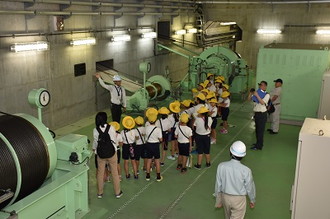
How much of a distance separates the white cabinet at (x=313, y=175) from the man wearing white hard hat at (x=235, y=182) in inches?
32.5

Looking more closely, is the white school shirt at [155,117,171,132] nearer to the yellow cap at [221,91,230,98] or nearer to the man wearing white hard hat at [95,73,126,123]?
the man wearing white hard hat at [95,73,126,123]

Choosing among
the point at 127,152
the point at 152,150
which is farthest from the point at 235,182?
the point at 127,152

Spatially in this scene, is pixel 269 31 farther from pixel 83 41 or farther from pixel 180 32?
pixel 83 41

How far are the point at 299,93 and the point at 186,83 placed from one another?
4.10 m

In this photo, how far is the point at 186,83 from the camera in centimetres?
1335

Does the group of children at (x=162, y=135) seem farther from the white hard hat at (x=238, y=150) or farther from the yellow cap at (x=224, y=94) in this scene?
the white hard hat at (x=238, y=150)

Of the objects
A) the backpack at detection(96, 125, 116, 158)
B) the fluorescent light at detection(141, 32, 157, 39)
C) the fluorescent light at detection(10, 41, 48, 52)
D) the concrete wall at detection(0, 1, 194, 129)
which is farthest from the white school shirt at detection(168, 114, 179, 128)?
the fluorescent light at detection(141, 32, 157, 39)

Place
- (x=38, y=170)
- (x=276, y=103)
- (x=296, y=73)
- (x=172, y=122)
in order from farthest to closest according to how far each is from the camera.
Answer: (x=296, y=73) < (x=276, y=103) < (x=172, y=122) < (x=38, y=170)

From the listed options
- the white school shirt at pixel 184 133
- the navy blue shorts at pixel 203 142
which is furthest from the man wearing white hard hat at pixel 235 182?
the navy blue shorts at pixel 203 142

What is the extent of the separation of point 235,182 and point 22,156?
2.74m

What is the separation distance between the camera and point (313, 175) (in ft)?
16.0

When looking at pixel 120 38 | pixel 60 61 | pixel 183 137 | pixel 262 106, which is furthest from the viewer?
pixel 120 38

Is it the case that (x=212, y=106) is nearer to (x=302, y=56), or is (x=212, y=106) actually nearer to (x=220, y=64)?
(x=302, y=56)

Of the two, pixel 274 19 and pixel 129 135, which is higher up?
pixel 274 19
